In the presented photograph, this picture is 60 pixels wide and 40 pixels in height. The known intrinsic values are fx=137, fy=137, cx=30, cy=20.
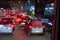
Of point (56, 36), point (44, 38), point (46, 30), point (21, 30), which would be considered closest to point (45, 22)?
point (46, 30)

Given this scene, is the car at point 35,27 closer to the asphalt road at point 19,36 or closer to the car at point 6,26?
the asphalt road at point 19,36

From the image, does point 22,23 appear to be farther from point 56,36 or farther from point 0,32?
point 56,36

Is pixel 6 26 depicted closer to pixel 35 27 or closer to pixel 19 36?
pixel 19 36

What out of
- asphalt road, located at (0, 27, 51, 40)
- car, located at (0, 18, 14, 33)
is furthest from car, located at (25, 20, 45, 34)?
car, located at (0, 18, 14, 33)

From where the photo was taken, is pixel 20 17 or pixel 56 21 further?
pixel 20 17

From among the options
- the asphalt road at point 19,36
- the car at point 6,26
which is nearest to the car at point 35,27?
the asphalt road at point 19,36

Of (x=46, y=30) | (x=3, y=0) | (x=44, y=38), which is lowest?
(x=44, y=38)

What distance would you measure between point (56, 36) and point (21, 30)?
157 cm

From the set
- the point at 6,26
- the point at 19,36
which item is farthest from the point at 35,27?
the point at 6,26

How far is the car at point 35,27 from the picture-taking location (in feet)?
8.75

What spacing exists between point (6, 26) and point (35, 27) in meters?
0.56

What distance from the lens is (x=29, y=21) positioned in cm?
267

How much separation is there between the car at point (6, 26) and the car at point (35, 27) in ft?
1.01

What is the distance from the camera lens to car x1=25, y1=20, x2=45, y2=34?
2.67 m
